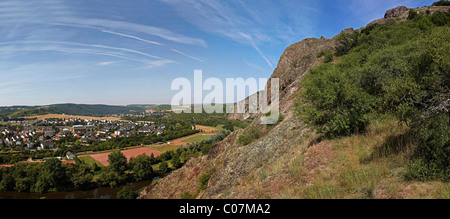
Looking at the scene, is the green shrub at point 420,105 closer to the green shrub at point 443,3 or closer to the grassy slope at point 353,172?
the grassy slope at point 353,172

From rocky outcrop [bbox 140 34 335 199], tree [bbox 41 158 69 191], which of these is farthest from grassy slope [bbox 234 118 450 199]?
tree [bbox 41 158 69 191]

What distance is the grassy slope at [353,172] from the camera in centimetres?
567

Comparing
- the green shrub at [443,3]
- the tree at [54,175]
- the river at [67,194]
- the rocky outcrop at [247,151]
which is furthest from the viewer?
the green shrub at [443,3]

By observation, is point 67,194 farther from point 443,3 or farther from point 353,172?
point 443,3

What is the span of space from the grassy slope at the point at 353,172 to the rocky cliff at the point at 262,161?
86 mm

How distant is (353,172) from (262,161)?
27.3 ft

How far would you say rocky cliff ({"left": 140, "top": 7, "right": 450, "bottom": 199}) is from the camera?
10117 millimetres

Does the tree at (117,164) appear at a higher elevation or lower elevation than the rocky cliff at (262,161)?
lower

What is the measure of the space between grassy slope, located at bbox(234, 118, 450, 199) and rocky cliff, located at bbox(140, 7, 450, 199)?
0.09m

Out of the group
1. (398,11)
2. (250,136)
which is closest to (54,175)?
(250,136)

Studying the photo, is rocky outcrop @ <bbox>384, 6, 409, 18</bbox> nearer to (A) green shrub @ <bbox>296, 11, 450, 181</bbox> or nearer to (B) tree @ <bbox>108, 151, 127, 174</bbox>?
(A) green shrub @ <bbox>296, 11, 450, 181</bbox>

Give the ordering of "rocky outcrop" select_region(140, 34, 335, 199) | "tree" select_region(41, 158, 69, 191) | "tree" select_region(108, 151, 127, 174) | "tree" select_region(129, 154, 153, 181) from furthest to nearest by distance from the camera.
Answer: "tree" select_region(129, 154, 153, 181) → "tree" select_region(108, 151, 127, 174) → "tree" select_region(41, 158, 69, 191) → "rocky outcrop" select_region(140, 34, 335, 199)

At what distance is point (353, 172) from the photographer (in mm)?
7617

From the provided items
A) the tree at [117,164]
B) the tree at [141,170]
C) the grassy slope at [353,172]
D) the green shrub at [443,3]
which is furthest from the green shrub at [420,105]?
the green shrub at [443,3]
